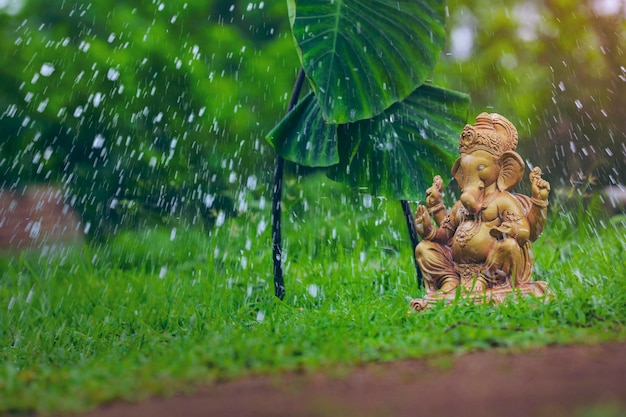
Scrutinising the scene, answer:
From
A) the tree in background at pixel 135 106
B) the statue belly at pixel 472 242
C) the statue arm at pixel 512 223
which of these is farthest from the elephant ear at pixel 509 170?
the tree in background at pixel 135 106

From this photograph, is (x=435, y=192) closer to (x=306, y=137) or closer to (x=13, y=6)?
(x=306, y=137)

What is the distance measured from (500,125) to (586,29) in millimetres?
6392

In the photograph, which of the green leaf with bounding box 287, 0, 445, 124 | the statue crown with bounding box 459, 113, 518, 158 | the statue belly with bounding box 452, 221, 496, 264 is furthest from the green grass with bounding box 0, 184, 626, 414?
the green leaf with bounding box 287, 0, 445, 124

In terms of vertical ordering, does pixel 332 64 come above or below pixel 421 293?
above

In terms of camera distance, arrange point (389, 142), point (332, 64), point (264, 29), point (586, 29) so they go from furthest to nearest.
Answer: point (586, 29)
point (264, 29)
point (389, 142)
point (332, 64)

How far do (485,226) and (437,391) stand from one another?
2.03 m

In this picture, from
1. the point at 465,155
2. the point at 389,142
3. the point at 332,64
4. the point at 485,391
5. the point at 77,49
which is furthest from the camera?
the point at 77,49

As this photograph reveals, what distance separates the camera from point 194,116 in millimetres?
8219

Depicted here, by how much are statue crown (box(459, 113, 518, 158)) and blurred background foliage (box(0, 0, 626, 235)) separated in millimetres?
3539

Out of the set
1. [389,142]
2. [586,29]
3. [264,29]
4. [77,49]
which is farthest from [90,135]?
[586,29]

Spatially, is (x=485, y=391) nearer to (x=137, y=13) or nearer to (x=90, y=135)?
(x=90, y=135)

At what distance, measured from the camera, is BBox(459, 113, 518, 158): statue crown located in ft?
13.4

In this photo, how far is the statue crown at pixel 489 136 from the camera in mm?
4098

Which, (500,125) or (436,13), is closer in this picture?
(500,125)
